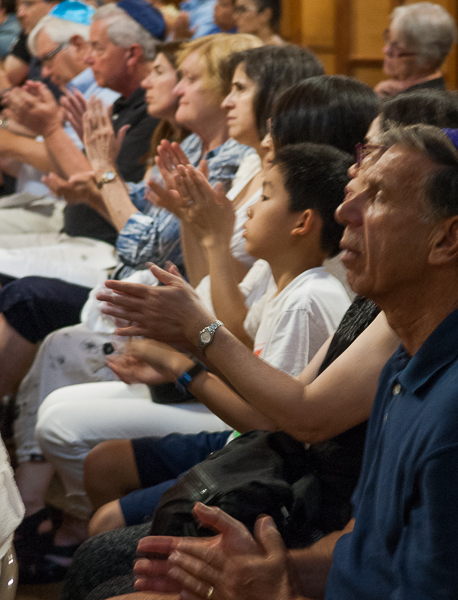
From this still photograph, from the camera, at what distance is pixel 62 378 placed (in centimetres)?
220

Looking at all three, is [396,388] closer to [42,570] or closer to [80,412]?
[80,412]

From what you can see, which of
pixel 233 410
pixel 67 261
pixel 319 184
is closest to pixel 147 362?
pixel 233 410

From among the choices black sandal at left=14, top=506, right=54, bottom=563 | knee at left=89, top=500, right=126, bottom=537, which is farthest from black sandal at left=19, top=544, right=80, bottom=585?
knee at left=89, top=500, right=126, bottom=537

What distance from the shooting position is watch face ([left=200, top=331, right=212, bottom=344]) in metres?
1.21

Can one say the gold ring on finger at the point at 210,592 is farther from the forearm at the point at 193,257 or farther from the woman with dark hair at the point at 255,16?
the woman with dark hair at the point at 255,16

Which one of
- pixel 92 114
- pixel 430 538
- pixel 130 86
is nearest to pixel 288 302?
pixel 430 538

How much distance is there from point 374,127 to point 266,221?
0.31m

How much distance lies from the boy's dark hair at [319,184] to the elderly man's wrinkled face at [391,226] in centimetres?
55

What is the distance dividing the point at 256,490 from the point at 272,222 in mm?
638

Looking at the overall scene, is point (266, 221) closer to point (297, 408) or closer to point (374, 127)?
point (374, 127)

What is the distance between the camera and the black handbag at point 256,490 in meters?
1.09

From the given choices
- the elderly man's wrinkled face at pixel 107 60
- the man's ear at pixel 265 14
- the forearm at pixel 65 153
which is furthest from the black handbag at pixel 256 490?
the man's ear at pixel 265 14

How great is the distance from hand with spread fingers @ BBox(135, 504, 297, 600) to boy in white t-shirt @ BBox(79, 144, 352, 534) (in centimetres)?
50

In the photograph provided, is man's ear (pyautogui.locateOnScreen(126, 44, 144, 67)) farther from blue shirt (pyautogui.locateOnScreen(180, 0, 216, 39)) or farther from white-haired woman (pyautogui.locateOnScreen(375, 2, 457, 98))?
white-haired woman (pyautogui.locateOnScreen(375, 2, 457, 98))
